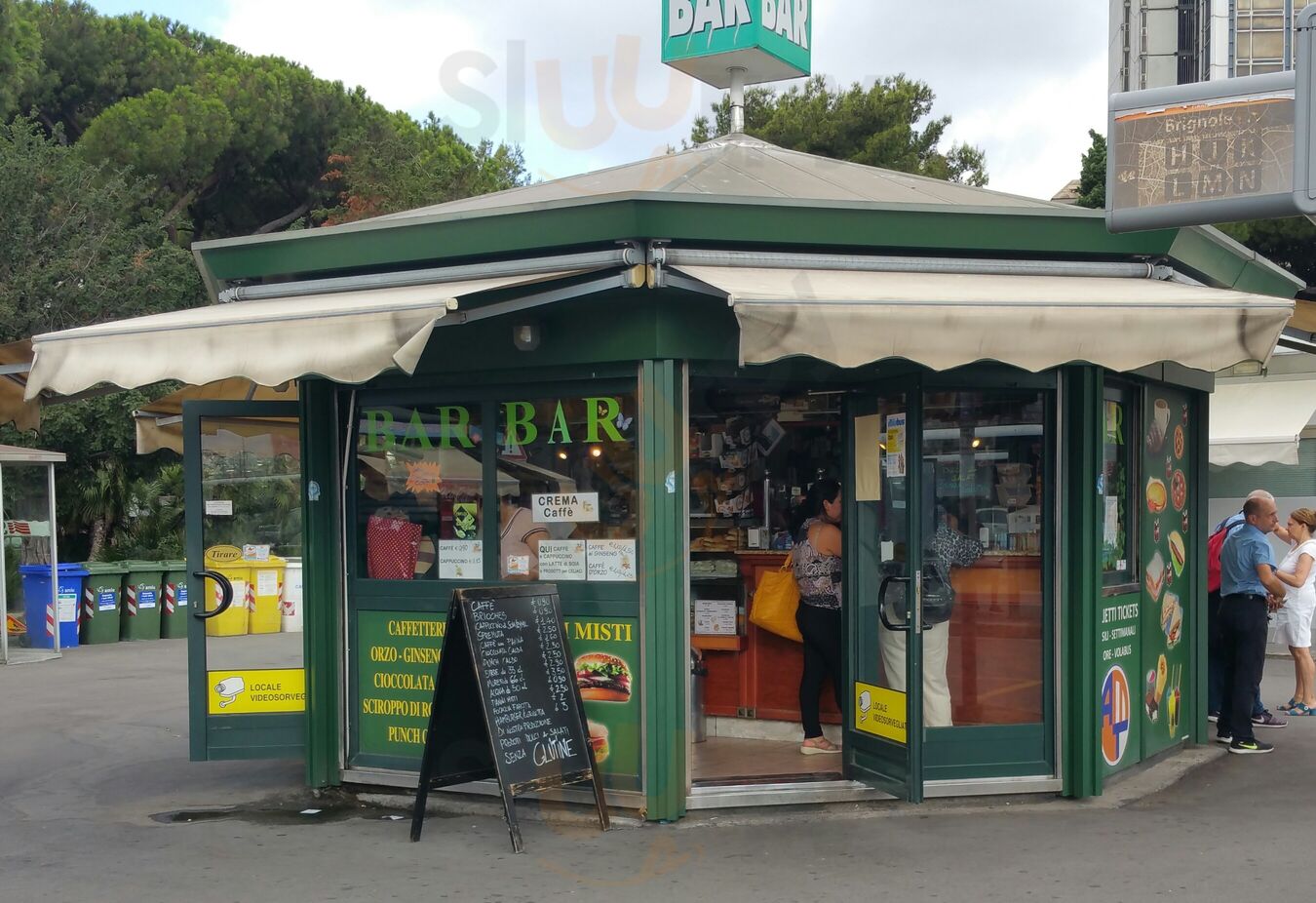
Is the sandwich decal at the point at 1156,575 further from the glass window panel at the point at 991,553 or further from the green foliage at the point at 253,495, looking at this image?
the green foliage at the point at 253,495

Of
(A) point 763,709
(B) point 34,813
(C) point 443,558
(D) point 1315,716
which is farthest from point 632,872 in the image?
(D) point 1315,716

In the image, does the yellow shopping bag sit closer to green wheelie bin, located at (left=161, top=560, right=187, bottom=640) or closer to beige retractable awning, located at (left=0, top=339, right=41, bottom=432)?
beige retractable awning, located at (left=0, top=339, right=41, bottom=432)

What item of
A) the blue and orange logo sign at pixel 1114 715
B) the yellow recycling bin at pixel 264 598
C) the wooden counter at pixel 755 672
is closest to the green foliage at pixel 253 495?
the yellow recycling bin at pixel 264 598

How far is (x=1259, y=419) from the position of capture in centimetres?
1395

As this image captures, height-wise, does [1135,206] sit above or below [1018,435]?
above

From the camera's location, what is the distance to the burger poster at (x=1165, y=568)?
25.0 feet

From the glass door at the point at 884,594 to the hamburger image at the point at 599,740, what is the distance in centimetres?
140

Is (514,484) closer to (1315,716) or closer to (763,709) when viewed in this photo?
(763,709)

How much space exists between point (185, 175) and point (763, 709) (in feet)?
82.5

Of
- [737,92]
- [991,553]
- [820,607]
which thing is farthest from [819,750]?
[737,92]

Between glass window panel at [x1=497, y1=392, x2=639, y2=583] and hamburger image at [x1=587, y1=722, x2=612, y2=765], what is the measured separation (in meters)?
0.74

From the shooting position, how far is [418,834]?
612cm

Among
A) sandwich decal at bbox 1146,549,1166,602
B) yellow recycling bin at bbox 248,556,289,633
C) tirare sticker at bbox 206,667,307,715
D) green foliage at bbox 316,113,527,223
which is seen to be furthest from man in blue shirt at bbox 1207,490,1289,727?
green foliage at bbox 316,113,527,223

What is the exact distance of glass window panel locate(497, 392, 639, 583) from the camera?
Answer: 21.5 ft
